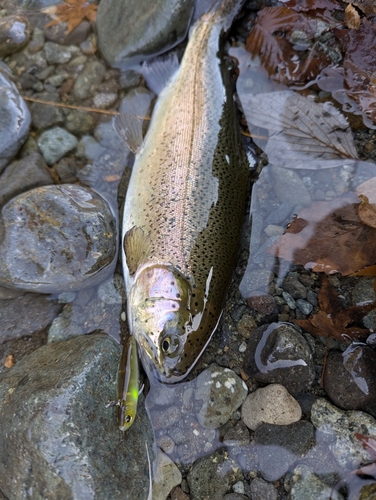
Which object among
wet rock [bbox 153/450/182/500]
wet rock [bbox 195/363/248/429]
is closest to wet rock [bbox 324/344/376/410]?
wet rock [bbox 195/363/248/429]

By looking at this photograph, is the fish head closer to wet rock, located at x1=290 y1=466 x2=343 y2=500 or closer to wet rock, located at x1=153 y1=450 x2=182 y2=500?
wet rock, located at x1=153 y1=450 x2=182 y2=500

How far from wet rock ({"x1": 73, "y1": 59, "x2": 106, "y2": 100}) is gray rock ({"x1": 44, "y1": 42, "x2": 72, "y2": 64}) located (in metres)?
0.24

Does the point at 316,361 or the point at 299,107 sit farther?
the point at 299,107

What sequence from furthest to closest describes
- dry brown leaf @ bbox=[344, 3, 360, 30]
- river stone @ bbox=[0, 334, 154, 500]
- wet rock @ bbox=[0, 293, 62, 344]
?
dry brown leaf @ bbox=[344, 3, 360, 30]
wet rock @ bbox=[0, 293, 62, 344]
river stone @ bbox=[0, 334, 154, 500]

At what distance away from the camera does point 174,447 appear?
9.57 ft

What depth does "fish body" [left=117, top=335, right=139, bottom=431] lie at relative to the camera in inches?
104

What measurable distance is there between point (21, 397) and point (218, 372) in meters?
1.38

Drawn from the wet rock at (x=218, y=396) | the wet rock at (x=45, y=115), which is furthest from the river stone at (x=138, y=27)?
the wet rock at (x=218, y=396)

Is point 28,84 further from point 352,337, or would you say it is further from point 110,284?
point 352,337

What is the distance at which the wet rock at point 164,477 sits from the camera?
109 inches

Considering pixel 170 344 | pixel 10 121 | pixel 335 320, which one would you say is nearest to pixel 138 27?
pixel 10 121

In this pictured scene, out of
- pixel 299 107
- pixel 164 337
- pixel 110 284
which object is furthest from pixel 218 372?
pixel 299 107

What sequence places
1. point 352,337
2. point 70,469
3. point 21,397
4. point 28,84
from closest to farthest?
point 70,469 < point 21,397 < point 352,337 < point 28,84

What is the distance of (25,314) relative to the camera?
3256mm
